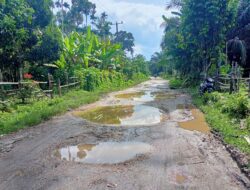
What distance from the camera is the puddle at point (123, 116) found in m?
8.69

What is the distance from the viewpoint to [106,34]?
48781 mm

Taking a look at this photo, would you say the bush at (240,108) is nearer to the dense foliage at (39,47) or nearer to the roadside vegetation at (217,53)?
the roadside vegetation at (217,53)

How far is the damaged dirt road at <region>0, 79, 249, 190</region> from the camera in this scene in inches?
161

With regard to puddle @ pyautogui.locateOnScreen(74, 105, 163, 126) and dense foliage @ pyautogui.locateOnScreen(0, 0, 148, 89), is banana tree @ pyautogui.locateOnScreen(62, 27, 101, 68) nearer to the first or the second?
dense foliage @ pyautogui.locateOnScreen(0, 0, 148, 89)

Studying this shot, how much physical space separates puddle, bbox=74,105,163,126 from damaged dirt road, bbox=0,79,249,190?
0.13 m

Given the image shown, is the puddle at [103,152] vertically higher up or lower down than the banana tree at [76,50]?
lower down

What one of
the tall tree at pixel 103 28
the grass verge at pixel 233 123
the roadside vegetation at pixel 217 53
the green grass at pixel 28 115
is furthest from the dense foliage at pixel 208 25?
the tall tree at pixel 103 28

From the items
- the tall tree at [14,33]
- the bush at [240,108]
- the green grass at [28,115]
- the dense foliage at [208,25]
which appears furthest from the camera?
the dense foliage at [208,25]

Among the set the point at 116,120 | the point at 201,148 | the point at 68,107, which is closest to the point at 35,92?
the point at 68,107

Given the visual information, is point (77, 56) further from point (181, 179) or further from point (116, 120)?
point (181, 179)

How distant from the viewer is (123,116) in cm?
979

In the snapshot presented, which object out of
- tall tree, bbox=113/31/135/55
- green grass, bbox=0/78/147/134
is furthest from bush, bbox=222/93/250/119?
tall tree, bbox=113/31/135/55

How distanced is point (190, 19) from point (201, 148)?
13194 mm

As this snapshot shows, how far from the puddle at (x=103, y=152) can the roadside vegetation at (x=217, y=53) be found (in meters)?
2.07
